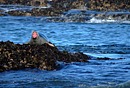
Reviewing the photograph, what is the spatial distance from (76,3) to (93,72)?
40.5 metres

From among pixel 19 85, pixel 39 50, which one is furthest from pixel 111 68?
pixel 19 85

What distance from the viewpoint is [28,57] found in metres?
14.6

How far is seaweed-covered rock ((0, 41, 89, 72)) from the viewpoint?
562 inches

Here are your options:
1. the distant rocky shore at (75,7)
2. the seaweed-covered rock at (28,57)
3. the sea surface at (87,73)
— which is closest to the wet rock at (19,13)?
the distant rocky shore at (75,7)

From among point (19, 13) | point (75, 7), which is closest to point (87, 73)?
point (19, 13)

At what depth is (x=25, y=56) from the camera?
14.6 metres

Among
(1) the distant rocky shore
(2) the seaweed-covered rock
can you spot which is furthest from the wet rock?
(2) the seaweed-covered rock

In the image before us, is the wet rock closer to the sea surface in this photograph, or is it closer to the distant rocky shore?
the distant rocky shore

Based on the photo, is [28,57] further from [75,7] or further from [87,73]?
[75,7]

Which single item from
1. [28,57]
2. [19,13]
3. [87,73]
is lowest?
[19,13]

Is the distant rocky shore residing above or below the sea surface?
below

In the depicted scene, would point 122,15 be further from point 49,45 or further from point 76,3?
point 49,45

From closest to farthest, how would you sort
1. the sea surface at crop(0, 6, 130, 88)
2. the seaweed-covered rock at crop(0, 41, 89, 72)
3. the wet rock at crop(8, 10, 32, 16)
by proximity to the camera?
1. the sea surface at crop(0, 6, 130, 88)
2. the seaweed-covered rock at crop(0, 41, 89, 72)
3. the wet rock at crop(8, 10, 32, 16)

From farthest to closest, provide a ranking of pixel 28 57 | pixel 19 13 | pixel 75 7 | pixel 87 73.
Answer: pixel 75 7
pixel 19 13
pixel 28 57
pixel 87 73
